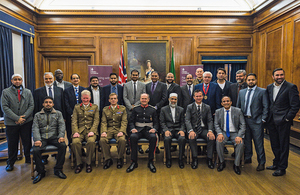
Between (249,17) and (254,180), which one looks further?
(249,17)

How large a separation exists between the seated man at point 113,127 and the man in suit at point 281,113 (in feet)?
8.24

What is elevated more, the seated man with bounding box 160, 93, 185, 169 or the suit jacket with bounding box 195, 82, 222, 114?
the suit jacket with bounding box 195, 82, 222, 114

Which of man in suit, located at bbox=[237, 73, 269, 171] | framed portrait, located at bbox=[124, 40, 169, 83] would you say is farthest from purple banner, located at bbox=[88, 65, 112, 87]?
man in suit, located at bbox=[237, 73, 269, 171]

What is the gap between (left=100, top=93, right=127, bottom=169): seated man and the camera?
339 centimetres

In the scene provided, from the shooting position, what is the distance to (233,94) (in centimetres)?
389

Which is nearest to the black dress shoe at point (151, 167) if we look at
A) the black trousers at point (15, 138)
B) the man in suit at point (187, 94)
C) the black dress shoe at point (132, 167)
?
the black dress shoe at point (132, 167)

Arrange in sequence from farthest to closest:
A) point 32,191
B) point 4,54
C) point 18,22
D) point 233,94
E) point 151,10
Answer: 1. point 151,10
2. point 18,22
3. point 4,54
4. point 233,94
5. point 32,191

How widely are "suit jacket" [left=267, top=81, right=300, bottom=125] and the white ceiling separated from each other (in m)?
4.94

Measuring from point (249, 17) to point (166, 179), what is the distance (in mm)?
6664

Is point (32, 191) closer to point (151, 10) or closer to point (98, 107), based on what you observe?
point (98, 107)

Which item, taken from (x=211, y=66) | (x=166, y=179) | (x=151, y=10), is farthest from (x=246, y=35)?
(x=166, y=179)

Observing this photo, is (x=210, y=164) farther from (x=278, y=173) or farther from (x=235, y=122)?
(x=278, y=173)

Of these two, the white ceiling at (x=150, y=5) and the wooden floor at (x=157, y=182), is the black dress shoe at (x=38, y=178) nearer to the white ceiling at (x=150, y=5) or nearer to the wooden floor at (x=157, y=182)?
the wooden floor at (x=157, y=182)

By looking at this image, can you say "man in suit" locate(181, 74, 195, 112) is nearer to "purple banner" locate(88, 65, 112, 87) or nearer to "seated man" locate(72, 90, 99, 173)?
"seated man" locate(72, 90, 99, 173)
